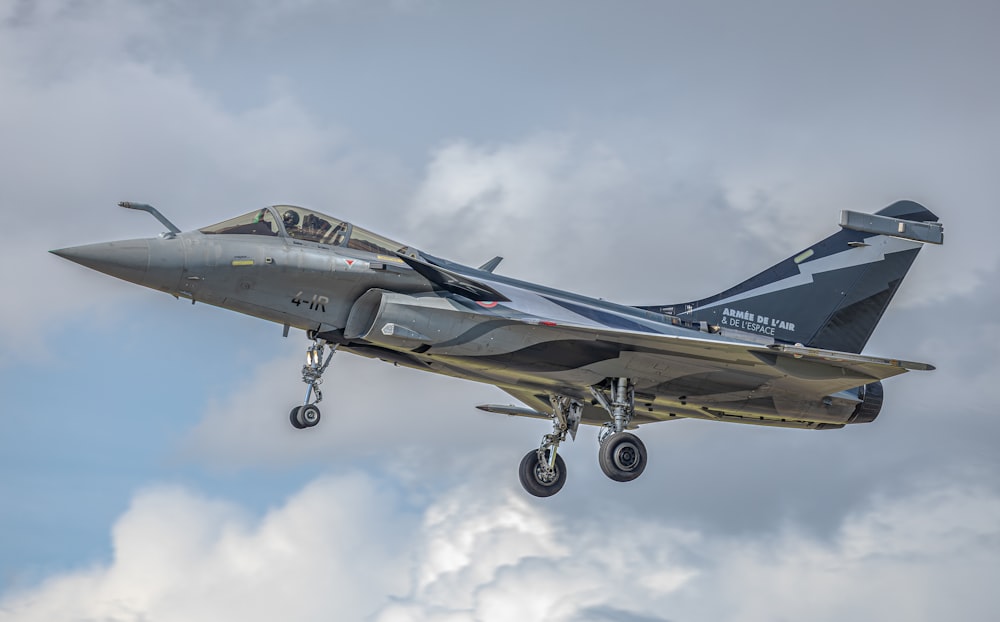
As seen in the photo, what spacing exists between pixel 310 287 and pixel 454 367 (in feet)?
11.2

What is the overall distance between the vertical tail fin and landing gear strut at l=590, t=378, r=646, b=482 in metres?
2.36

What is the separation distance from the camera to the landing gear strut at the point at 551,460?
24.6m

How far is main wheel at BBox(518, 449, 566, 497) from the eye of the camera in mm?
24688

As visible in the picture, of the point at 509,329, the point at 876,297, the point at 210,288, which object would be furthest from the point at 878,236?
the point at 210,288

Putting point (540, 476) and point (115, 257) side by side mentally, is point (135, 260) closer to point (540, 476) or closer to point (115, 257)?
point (115, 257)

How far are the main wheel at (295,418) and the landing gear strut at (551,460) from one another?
6.66 m

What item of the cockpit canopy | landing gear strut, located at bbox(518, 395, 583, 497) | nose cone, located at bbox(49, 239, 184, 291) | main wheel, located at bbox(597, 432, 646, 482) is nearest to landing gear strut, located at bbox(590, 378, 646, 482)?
main wheel, located at bbox(597, 432, 646, 482)

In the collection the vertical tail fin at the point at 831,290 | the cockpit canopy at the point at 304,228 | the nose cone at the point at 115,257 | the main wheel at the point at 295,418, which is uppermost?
the vertical tail fin at the point at 831,290

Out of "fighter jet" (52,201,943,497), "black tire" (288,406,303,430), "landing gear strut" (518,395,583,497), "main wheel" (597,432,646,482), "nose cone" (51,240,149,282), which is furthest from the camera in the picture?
→ "landing gear strut" (518,395,583,497)

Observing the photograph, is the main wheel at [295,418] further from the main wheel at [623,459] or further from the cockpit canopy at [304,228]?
the main wheel at [623,459]

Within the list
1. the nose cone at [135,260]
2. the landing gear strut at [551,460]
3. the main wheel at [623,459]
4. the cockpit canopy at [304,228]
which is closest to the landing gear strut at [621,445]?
the main wheel at [623,459]

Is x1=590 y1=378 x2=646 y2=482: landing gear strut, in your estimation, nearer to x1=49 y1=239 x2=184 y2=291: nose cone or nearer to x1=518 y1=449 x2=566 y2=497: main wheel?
x1=518 y1=449 x2=566 y2=497: main wheel

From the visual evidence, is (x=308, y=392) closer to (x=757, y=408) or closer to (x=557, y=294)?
(x=557, y=294)

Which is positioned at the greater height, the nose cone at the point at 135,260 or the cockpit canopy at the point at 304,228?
the cockpit canopy at the point at 304,228
